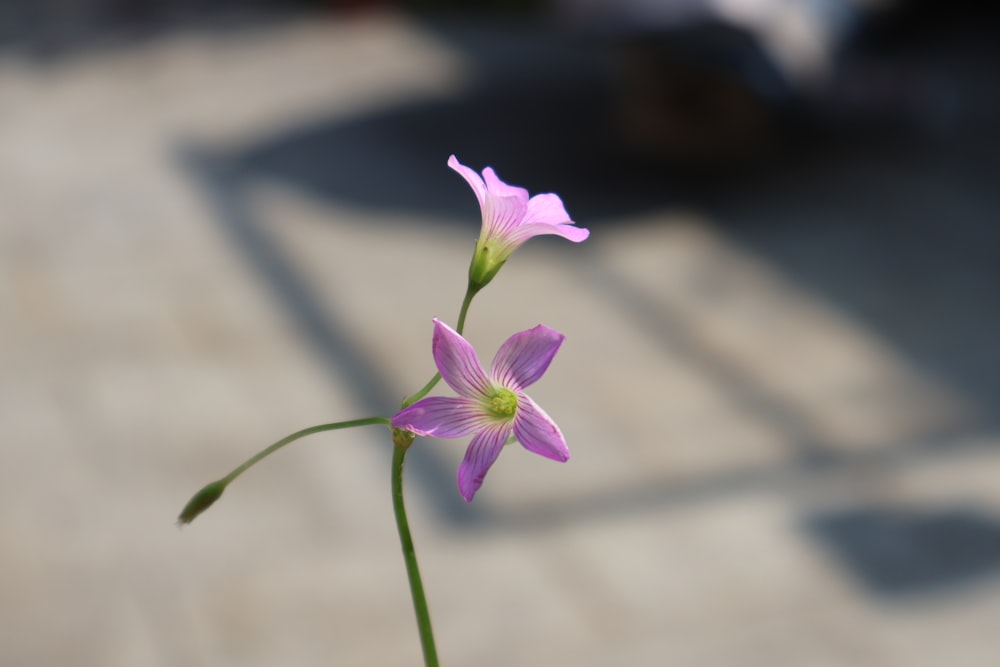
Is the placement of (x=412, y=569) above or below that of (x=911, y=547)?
below

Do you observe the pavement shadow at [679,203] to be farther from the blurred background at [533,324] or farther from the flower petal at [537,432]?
the flower petal at [537,432]

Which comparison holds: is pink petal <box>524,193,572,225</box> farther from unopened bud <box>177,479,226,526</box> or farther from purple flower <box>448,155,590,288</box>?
unopened bud <box>177,479,226,526</box>

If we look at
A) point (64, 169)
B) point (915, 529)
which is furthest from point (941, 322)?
point (64, 169)

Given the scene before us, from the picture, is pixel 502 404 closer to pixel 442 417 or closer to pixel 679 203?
pixel 442 417

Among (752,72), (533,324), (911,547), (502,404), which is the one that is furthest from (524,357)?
(752,72)

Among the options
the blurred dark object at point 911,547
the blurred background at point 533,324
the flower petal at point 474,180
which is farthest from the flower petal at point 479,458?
the blurred dark object at point 911,547

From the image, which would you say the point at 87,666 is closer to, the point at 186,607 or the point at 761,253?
the point at 186,607
